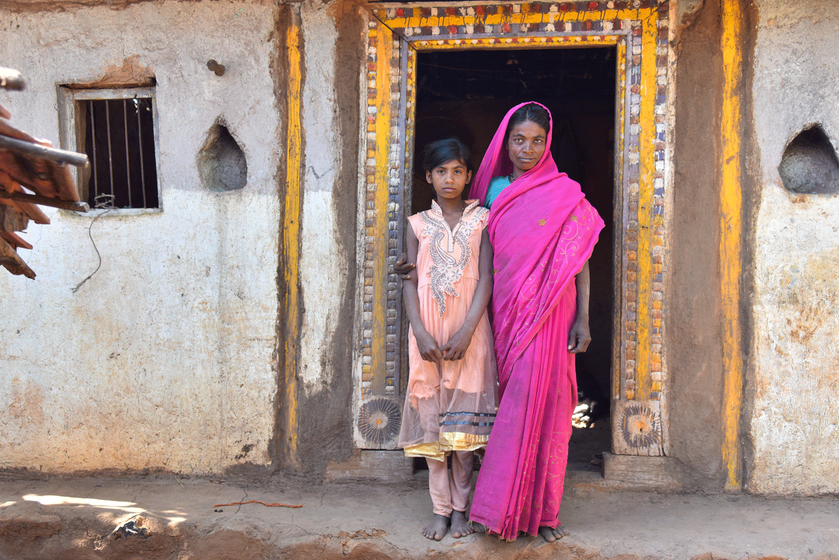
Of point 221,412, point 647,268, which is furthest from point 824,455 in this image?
point 221,412

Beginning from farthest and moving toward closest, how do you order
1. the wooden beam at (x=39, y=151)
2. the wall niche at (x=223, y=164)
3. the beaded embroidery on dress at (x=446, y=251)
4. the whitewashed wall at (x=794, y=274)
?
the wall niche at (x=223, y=164) < the whitewashed wall at (x=794, y=274) < the beaded embroidery on dress at (x=446, y=251) < the wooden beam at (x=39, y=151)

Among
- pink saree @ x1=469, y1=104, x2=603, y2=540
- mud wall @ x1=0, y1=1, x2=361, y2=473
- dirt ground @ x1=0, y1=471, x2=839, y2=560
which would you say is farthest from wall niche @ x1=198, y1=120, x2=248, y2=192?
dirt ground @ x1=0, y1=471, x2=839, y2=560

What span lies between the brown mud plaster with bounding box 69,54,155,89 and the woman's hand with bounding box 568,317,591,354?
2.55m

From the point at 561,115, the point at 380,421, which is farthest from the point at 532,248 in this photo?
the point at 561,115

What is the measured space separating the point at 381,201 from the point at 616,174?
3.97 ft

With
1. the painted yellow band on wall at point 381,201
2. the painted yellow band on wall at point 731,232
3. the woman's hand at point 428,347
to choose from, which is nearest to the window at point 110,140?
the painted yellow band on wall at point 381,201

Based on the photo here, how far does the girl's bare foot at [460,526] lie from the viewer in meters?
2.75

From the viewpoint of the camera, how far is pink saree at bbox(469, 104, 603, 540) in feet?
8.53

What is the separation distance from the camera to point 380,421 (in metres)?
3.34

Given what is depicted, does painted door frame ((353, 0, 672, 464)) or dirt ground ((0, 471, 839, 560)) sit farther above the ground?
painted door frame ((353, 0, 672, 464))

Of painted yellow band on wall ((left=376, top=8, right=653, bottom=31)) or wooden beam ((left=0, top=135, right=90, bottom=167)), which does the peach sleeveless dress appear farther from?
wooden beam ((left=0, top=135, right=90, bottom=167))

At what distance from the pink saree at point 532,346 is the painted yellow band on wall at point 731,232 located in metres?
0.86

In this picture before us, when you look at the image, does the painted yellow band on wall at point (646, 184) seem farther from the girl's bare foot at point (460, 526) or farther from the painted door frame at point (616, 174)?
the girl's bare foot at point (460, 526)

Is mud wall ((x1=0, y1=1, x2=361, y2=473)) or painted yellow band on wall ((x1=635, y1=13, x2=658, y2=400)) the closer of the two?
painted yellow band on wall ((x1=635, y1=13, x2=658, y2=400))
